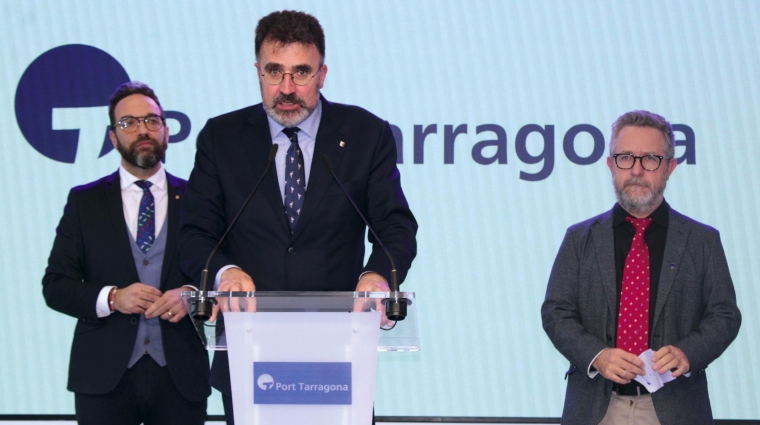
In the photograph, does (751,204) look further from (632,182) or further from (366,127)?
(366,127)

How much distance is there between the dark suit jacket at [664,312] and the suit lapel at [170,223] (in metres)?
1.42

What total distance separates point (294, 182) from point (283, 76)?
312 millimetres

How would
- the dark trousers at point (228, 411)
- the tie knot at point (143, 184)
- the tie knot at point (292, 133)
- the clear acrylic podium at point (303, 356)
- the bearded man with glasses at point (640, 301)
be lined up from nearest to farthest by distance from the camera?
the clear acrylic podium at point (303, 356) < the dark trousers at point (228, 411) < the tie knot at point (292, 133) < the bearded man with glasses at point (640, 301) < the tie knot at point (143, 184)

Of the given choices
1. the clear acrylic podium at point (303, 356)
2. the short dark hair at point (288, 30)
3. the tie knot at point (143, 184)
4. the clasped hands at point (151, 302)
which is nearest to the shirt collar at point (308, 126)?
the short dark hair at point (288, 30)

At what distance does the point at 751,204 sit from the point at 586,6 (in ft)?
4.17

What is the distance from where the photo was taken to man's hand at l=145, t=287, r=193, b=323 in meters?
3.15

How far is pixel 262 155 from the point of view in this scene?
2.66 metres

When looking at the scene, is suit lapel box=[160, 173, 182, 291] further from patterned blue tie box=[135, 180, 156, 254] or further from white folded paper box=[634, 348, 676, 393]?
white folded paper box=[634, 348, 676, 393]

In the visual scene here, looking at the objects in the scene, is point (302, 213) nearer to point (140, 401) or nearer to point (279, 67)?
point (279, 67)

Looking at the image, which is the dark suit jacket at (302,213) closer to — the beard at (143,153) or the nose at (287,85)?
the nose at (287,85)

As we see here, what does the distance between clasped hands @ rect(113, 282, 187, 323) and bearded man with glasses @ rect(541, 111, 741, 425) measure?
1.32 metres

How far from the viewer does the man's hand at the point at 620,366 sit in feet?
8.86

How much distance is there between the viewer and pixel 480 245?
430 centimetres

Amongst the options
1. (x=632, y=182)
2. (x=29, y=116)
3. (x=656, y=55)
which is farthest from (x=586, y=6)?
(x=29, y=116)
